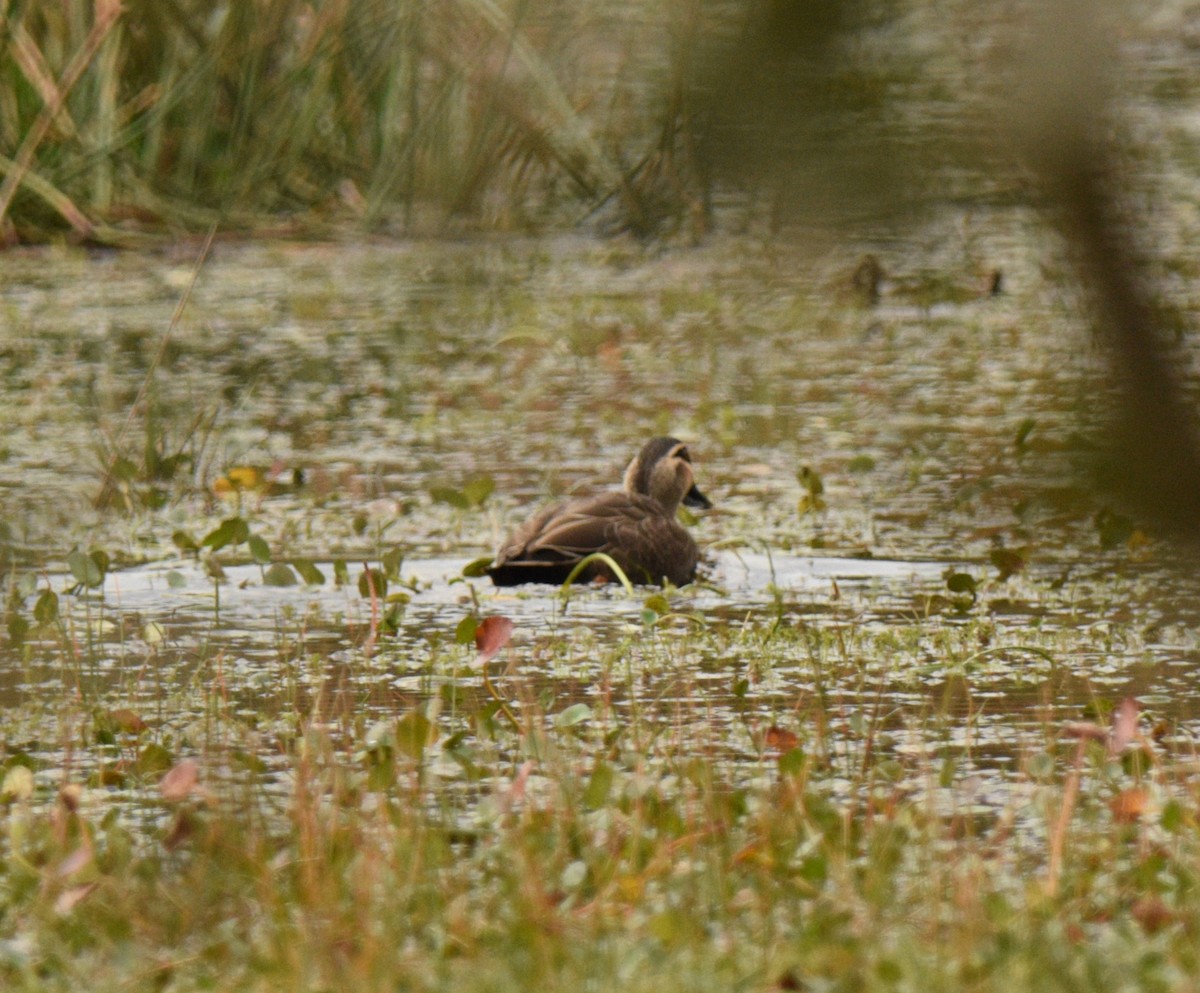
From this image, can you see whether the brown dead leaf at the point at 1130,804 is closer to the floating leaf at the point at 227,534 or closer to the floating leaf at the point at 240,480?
the floating leaf at the point at 227,534

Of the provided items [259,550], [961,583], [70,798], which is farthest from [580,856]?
[259,550]

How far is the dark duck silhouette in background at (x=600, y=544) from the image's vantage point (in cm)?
562

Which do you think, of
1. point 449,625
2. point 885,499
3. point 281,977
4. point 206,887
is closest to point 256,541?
point 449,625

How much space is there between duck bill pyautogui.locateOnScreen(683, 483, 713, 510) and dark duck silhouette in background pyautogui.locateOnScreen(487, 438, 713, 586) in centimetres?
39

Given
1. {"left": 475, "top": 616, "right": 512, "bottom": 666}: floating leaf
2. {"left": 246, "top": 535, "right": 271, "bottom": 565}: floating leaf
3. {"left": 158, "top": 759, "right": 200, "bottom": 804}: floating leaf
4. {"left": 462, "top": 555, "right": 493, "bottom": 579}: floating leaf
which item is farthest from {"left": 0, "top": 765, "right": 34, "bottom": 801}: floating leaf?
{"left": 462, "top": 555, "right": 493, "bottom": 579}: floating leaf

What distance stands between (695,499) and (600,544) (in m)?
0.84

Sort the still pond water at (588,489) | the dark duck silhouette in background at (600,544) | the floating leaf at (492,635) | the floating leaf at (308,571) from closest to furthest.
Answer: the still pond water at (588,489)
the floating leaf at (492,635)
the floating leaf at (308,571)
the dark duck silhouette in background at (600,544)

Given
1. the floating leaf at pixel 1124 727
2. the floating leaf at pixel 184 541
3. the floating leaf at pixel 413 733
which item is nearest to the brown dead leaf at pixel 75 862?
the floating leaf at pixel 413 733

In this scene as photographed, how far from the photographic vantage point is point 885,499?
22.1 ft

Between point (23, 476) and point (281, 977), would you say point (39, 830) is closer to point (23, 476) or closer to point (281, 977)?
point (281, 977)

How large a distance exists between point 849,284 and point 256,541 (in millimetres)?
3970

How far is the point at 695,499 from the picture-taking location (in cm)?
654

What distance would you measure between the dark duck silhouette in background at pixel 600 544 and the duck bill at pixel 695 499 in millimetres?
389

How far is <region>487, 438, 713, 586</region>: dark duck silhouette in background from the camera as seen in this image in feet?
18.5
